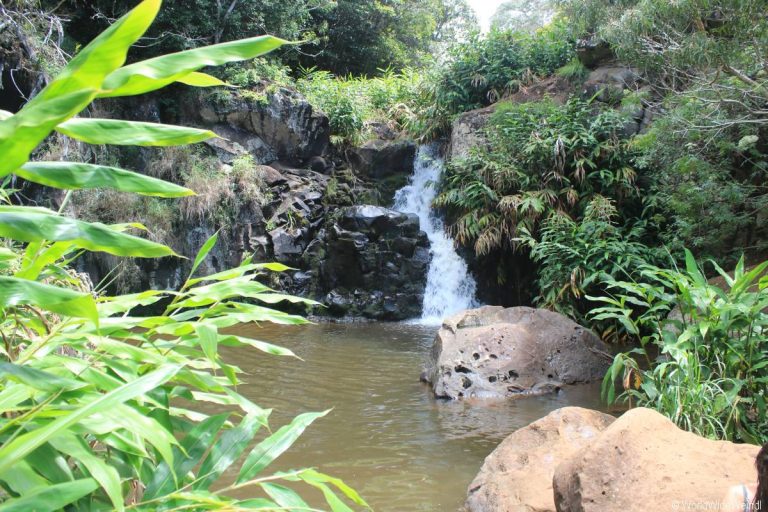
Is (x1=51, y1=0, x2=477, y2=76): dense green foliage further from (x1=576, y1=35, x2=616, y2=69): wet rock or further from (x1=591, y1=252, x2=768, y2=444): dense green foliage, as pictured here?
(x1=591, y1=252, x2=768, y2=444): dense green foliage

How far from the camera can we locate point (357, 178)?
515 inches

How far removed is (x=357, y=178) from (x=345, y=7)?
708 cm

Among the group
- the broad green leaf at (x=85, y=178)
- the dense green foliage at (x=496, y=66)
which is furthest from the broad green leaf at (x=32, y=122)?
the dense green foliage at (x=496, y=66)

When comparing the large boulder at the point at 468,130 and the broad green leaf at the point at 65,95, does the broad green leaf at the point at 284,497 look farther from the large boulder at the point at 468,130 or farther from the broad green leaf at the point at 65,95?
the large boulder at the point at 468,130

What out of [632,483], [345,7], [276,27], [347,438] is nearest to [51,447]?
[632,483]

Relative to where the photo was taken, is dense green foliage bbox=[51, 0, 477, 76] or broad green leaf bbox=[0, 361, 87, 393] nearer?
broad green leaf bbox=[0, 361, 87, 393]

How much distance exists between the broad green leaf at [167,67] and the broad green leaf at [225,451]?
81cm

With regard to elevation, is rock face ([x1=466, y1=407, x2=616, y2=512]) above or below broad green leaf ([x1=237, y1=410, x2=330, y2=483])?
below

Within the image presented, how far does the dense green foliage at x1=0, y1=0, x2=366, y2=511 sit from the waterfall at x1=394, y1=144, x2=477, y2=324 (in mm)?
9372

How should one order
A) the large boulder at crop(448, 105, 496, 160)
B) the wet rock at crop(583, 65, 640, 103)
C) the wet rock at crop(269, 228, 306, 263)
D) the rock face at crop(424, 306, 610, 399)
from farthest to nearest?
the large boulder at crop(448, 105, 496, 160)
the wet rock at crop(269, 228, 306, 263)
the wet rock at crop(583, 65, 640, 103)
the rock face at crop(424, 306, 610, 399)

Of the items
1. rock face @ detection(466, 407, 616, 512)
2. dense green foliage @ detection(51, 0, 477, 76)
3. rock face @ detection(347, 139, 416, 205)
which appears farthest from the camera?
dense green foliage @ detection(51, 0, 477, 76)

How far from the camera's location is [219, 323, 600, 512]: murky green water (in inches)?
157

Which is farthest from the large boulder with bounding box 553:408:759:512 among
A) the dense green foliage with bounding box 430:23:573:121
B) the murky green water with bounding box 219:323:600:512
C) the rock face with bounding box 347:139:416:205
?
the dense green foliage with bounding box 430:23:573:121

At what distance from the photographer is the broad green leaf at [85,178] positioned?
3.08 feet
